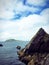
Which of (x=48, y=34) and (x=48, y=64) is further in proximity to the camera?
(x=48, y=34)

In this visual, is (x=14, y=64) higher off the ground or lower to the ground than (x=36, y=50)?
lower

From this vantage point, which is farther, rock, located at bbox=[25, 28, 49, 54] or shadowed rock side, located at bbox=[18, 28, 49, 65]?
rock, located at bbox=[25, 28, 49, 54]

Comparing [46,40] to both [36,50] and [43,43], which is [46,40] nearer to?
[43,43]

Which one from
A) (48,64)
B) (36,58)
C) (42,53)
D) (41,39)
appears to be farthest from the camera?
(41,39)

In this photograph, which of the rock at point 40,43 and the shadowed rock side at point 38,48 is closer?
the shadowed rock side at point 38,48

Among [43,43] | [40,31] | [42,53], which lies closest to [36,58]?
[42,53]

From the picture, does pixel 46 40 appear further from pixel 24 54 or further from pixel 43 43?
pixel 24 54

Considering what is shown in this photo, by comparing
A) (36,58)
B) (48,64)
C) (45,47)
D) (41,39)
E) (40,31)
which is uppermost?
(40,31)

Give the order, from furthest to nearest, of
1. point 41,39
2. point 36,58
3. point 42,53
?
point 41,39 → point 42,53 → point 36,58

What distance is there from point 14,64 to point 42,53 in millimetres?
6617

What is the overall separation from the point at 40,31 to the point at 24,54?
6.81m

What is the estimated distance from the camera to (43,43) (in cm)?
3509

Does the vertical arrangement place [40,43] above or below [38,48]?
above

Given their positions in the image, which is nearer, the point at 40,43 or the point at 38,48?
the point at 38,48
